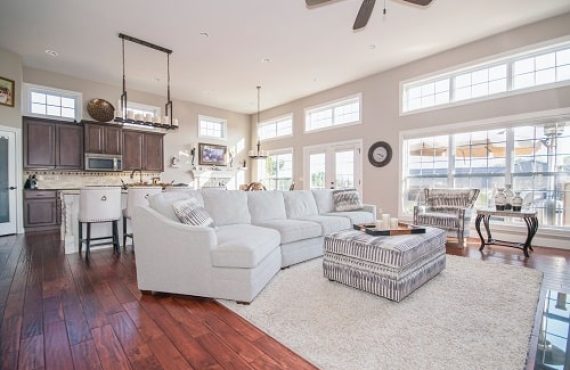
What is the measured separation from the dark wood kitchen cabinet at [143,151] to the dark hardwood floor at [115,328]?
4.17 m

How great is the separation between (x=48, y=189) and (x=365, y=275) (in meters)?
6.71

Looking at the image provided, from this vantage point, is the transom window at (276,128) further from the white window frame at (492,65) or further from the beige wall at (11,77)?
the beige wall at (11,77)

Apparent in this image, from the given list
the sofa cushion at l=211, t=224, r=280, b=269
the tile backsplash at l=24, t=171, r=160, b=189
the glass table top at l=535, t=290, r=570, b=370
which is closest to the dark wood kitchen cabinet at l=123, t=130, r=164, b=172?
the tile backsplash at l=24, t=171, r=160, b=189

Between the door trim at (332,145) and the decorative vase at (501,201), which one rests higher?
the door trim at (332,145)

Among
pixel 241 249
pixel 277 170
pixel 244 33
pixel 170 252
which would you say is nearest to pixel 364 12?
pixel 244 33

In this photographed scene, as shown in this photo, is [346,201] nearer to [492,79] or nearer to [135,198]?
[135,198]

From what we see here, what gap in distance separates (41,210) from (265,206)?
5181 mm

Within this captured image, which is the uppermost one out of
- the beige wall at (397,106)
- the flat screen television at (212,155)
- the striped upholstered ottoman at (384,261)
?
the beige wall at (397,106)

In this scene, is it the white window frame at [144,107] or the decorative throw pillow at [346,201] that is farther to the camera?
the white window frame at [144,107]

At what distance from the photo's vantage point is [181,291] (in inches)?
93.6

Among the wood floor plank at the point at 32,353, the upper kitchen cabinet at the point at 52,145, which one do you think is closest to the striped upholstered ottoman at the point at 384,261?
the wood floor plank at the point at 32,353

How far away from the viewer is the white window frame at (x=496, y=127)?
4207 mm

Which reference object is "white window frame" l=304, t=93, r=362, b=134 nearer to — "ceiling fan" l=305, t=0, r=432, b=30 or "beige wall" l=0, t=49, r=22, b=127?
"ceiling fan" l=305, t=0, r=432, b=30

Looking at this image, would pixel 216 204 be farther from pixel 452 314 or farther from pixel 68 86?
pixel 68 86
